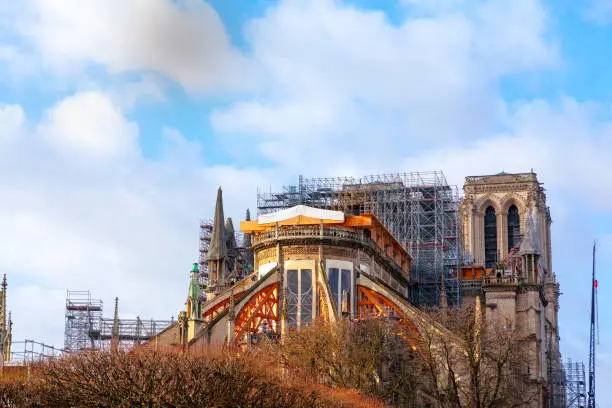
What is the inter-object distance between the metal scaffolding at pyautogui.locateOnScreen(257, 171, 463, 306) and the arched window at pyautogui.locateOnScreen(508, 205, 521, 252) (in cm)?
1742

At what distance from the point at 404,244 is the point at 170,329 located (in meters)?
32.2

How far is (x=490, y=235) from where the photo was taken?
5300 inches

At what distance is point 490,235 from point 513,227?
2.82 meters

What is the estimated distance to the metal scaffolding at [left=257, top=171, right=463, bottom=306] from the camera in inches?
4080

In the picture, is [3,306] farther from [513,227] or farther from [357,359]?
[513,227]

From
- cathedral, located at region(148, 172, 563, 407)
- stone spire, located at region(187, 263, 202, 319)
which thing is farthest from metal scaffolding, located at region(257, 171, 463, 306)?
stone spire, located at region(187, 263, 202, 319)

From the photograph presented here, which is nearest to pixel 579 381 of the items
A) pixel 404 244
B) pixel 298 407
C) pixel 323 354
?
pixel 404 244

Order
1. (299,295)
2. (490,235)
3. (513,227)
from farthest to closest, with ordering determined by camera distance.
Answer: (490,235) < (513,227) < (299,295)

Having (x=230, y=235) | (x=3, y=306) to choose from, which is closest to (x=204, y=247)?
(x=230, y=235)

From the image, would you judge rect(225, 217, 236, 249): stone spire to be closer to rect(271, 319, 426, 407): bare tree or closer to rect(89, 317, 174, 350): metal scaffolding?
rect(89, 317, 174, 350): metal scaffolding

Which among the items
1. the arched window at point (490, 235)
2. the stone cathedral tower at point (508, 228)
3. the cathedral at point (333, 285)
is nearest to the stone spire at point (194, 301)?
the cathedral at point (333, 285)

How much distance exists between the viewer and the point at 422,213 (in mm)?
109250

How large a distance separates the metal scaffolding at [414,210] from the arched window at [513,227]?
17.4 metres

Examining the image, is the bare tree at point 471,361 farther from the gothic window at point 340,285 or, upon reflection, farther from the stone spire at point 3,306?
the stone spire at point 3,306
